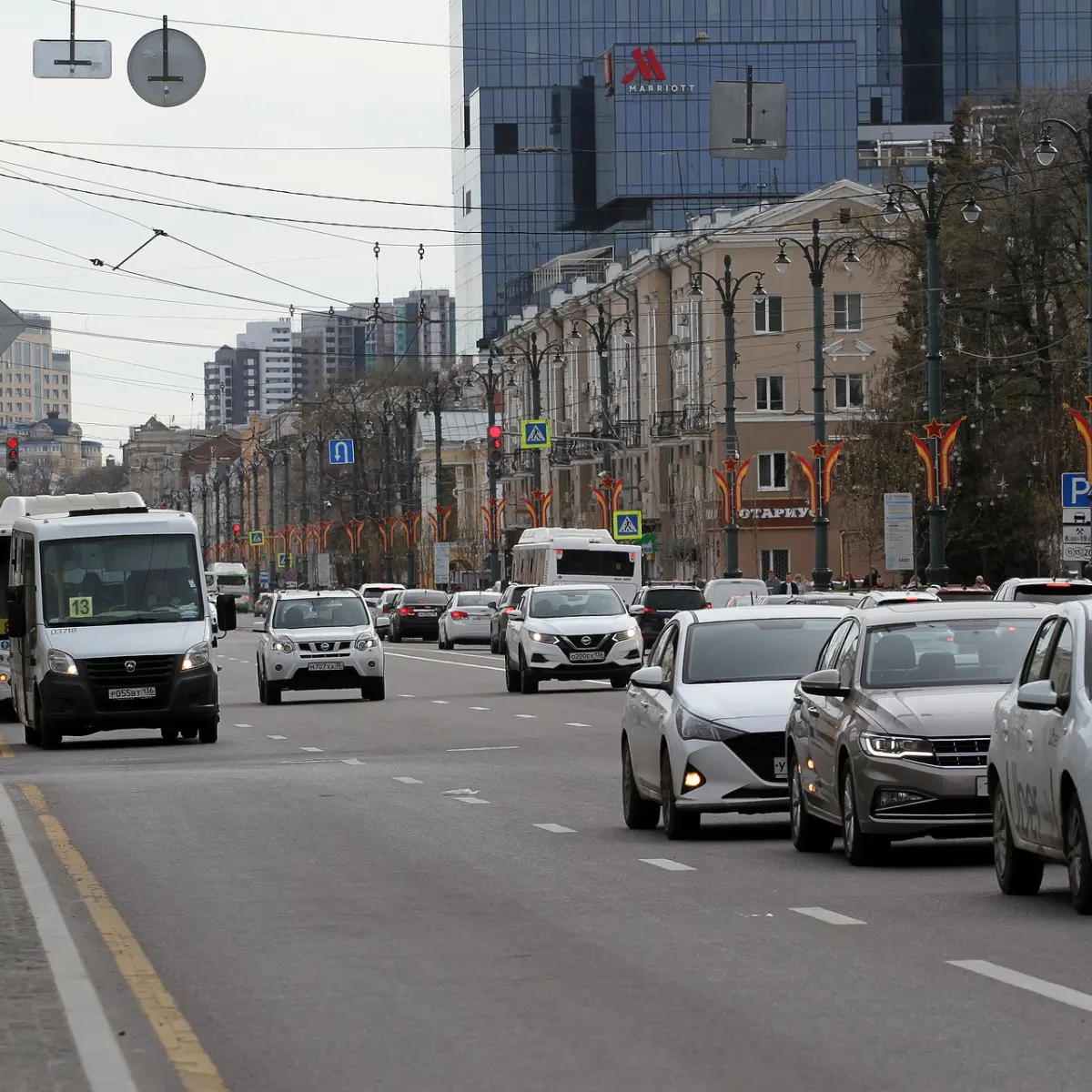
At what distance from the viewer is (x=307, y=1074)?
7988mm

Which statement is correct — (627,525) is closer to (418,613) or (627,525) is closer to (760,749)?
(418,613)

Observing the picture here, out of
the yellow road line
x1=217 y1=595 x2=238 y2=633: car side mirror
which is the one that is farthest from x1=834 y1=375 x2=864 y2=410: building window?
the yellow road line

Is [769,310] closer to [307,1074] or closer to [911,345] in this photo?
[911,345]

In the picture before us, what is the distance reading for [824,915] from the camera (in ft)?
40.1

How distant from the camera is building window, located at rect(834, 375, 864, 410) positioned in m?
100

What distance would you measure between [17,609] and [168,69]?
8355 mm

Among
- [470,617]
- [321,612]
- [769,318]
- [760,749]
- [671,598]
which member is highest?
[769,318]

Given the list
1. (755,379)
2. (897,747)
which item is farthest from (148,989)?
(755,379)

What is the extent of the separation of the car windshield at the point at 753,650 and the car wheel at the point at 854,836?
8.61 ft

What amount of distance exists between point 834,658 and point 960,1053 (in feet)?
25.5

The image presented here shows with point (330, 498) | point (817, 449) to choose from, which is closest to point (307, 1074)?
point (817, 449)

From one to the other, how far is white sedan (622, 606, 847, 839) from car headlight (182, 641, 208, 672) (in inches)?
494

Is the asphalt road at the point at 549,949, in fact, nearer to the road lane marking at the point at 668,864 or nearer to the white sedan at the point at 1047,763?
the road lane marking at the point at 668,864

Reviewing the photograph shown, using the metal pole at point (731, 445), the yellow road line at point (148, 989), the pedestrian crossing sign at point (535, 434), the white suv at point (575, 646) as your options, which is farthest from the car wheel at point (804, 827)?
the pedestrian crossing sign at point (535, 434)
